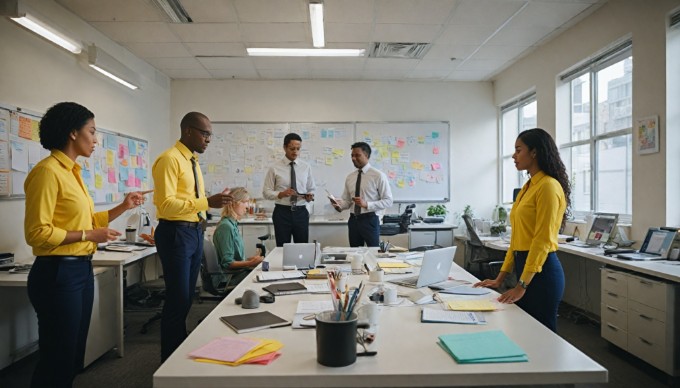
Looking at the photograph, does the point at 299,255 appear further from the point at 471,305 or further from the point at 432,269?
the point at 471,305

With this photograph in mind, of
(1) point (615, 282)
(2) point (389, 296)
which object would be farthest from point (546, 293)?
(1) point (615, 282)

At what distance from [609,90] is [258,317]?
424 cm

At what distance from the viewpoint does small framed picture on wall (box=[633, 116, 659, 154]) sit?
351 cm

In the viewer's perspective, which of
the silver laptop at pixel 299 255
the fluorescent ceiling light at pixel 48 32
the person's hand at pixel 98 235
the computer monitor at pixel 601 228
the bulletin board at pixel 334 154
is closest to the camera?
the person's hand at pixel 98 235

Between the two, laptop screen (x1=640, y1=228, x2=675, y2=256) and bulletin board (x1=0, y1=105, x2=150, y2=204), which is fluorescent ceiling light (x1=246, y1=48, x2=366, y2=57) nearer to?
bulletin board (x1=0, y1=105, x2=150, y2=204)

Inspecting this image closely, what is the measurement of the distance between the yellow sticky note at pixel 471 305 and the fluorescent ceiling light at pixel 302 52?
3.94 m

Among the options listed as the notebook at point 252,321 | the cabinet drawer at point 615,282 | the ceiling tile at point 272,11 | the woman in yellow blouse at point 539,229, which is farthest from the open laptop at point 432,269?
the ceiling tile at point 272,11

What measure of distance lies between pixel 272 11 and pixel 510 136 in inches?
162

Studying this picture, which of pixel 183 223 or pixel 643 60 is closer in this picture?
pixel 183 223

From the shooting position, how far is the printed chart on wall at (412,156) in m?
6.55

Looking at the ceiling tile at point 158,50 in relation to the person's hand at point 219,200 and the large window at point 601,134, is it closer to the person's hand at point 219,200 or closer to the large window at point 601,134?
the person's hand at point 219,200

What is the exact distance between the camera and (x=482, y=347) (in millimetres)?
1373

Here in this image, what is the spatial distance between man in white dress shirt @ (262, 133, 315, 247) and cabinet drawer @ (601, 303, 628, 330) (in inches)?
106

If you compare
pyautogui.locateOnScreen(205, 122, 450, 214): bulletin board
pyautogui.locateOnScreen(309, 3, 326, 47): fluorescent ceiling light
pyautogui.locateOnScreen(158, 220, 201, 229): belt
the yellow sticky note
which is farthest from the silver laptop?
pyautogui.locateOnScreen(205, 122, 450, 214): bulletin board
